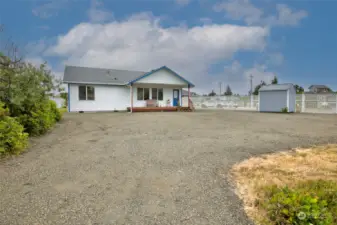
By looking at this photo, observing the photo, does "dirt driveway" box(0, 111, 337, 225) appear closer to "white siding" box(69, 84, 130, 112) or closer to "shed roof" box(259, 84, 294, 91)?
"white siding" box(69, 84, 130, 112)

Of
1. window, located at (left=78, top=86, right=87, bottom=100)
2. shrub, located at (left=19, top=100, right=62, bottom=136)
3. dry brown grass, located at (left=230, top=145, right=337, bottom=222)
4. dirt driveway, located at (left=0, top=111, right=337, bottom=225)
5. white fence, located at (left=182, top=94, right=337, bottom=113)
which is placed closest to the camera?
dirt driveway, located at (left=0, top=111, right=337, bottom=225)

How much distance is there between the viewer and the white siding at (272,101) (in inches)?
736

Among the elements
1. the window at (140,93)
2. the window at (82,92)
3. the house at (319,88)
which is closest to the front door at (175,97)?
the window at (140,93)

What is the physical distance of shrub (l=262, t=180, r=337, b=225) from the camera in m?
1.99

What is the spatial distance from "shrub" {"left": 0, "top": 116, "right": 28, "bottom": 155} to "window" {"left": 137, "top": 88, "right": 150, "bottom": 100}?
14.5 meters

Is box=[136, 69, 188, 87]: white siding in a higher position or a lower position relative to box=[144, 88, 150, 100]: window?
higher

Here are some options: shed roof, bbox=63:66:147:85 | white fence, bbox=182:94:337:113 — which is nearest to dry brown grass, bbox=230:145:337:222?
shed roof, bbox=63:66:147:85

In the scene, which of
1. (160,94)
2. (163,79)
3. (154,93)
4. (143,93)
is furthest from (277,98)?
(143,93)

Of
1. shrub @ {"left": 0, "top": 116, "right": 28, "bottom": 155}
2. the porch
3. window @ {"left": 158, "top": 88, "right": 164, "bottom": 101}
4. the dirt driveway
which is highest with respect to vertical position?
window @ {"left": 158, "top": 88, "right": 164, "bottom": 101}

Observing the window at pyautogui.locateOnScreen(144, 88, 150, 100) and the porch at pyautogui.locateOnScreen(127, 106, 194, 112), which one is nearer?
the porch at pyautogui.locateOnScreen(127, 106, 194, 112)

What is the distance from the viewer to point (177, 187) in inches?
116

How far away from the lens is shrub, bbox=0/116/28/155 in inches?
171

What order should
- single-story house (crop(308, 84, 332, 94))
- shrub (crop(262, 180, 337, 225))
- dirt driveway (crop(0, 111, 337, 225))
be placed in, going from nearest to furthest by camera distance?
shrub (crop(262, 180, 337, 225)), dirt driveway (crop(0, 111, 337, 225)), single-story house (crop(308, 84, 332, 94))

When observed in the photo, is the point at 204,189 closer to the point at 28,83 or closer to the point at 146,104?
the point at 28,83
